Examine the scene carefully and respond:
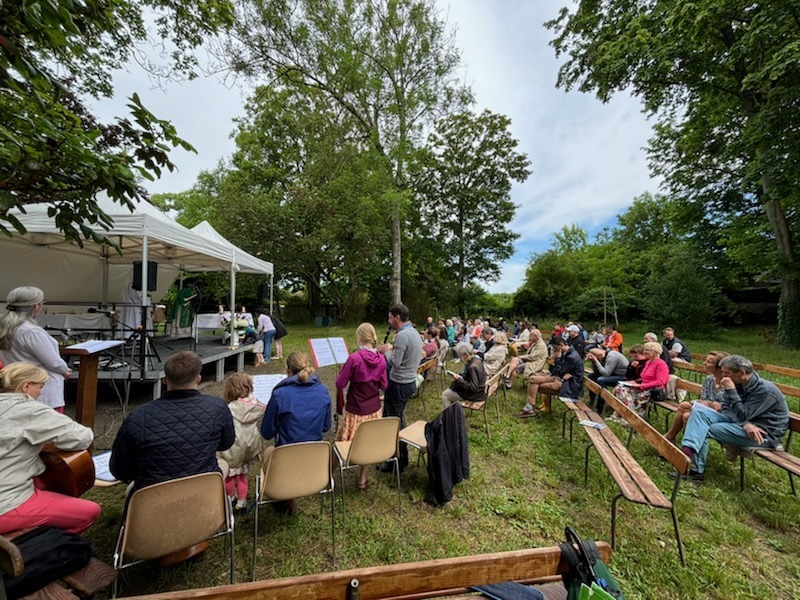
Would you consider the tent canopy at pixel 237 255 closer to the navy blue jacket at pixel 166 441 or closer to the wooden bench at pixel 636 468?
the navy blue jacket at pixel 166 441

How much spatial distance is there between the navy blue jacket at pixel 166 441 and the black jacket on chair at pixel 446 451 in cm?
181

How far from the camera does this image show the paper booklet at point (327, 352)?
535 cm

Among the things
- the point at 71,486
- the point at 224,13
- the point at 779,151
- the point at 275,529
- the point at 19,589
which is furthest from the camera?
the point at 779,151

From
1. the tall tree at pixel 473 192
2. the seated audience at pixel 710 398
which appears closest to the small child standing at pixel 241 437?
the seated audience at pixel 710 398

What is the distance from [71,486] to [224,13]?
621 cm

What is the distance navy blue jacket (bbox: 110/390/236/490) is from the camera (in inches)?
74.3

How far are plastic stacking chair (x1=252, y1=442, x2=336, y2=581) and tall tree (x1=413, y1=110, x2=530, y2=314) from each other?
75.2 feet

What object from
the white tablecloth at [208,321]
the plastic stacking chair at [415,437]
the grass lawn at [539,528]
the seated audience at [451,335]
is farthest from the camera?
the seated audience at [451,335]

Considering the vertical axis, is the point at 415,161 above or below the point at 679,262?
above

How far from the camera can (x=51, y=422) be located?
183 centimetres

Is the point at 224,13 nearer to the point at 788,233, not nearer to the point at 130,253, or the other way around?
the point at 130,253

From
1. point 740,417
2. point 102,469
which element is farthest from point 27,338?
point 740,417

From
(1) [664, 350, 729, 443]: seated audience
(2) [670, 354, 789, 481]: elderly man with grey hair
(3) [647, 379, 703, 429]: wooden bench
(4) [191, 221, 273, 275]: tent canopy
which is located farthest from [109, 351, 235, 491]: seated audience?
(4) [191, 221, 273, 275]: tent canopy

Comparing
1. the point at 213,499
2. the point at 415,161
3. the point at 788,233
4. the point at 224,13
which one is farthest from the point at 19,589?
the point at 788,233
